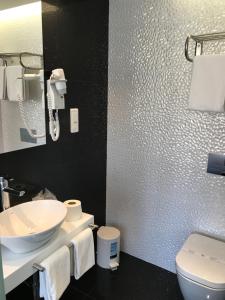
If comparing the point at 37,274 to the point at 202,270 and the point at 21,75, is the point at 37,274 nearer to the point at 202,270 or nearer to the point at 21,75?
the point at 202,270

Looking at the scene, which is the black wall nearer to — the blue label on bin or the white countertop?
the blue label on bin

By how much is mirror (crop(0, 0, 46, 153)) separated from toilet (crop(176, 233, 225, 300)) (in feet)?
3.97

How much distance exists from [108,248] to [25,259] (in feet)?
3.40

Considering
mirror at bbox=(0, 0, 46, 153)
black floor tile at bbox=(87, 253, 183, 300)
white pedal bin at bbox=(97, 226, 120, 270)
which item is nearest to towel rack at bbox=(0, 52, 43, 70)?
mirror at bbox=(0, 0, 46, 153)

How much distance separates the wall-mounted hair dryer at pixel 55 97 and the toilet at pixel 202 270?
1.15 metres

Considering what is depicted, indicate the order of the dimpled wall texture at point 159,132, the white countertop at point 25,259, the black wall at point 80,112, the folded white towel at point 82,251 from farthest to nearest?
the dimpled wall texture at point 159,132 → the black wall at point 80,112 → the folded white towel at point 82,251 → the white countertop at point 25,259

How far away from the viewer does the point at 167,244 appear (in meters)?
2.16

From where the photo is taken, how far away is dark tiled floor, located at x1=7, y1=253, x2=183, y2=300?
1.93 meters

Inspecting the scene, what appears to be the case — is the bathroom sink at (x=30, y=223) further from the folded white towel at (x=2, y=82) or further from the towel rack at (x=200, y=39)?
the towel rack at (x=200, y=39)

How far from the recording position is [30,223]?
147cm

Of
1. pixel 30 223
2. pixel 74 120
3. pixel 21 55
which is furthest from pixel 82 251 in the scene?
pixel 21 55

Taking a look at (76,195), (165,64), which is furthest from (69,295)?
(165,64)

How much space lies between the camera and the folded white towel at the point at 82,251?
1.53 meters

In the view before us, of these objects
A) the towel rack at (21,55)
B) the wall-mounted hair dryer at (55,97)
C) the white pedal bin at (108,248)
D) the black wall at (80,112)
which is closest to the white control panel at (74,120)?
the black wall at (80,112)
